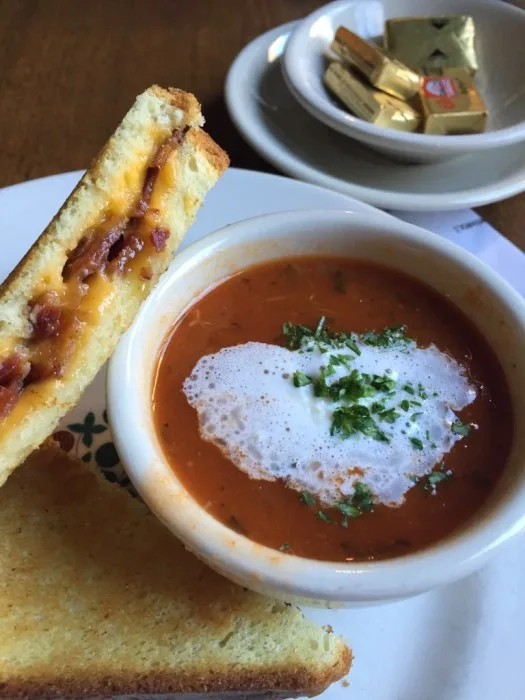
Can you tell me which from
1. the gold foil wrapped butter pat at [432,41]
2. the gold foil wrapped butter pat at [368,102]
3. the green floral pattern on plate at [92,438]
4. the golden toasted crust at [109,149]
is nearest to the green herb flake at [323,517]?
the green floral pattern on plate at [92,438]

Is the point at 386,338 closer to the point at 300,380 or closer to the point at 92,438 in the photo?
the point at 300,380

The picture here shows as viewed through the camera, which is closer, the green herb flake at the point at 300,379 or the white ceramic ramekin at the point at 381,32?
the green herb flake at the point at 300,379

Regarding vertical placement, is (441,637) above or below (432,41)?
below

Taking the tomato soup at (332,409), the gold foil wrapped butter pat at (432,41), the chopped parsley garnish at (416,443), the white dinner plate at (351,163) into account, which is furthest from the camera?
the gold foil wrapped butter pat at (432,41)

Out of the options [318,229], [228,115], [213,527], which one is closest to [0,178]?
[228,115]

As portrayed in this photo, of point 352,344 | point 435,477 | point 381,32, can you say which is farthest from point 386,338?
point 381,32

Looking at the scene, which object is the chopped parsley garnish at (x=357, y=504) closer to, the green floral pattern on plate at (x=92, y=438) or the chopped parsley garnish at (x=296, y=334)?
the chopped parsley garnish at (x=296, y=334)

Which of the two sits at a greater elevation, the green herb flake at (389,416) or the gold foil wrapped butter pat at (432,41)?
the gold foil wrapped butter pat at (432,41)
